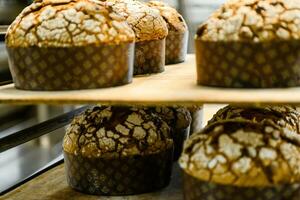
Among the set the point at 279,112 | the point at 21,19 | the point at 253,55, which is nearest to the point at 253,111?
the point at 279,112

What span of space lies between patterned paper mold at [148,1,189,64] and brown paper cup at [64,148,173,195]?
503mm

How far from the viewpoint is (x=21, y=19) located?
1634 mm

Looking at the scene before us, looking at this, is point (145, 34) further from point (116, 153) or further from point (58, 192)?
point (58, 192)

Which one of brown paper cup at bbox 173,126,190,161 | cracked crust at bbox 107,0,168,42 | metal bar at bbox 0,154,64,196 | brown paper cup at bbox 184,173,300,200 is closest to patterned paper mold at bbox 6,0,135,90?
cracked crust at bbox 107,0,168,42

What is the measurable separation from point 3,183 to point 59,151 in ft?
1.60

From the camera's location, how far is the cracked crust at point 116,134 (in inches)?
71.5

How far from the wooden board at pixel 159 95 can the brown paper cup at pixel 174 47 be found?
56 cm

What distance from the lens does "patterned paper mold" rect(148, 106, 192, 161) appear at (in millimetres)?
2205

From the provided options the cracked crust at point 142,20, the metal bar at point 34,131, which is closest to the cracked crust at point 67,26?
the cracked crust at point 142,20

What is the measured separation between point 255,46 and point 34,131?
121cm

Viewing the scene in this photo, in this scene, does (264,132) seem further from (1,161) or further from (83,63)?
(1,161)

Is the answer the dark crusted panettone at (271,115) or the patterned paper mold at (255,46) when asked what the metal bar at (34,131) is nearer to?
the dark crusted panettone at (271,115)

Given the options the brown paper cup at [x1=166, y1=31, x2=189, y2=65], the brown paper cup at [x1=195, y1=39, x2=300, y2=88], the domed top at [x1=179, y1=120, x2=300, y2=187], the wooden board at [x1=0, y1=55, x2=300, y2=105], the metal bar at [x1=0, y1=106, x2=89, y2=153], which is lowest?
the metal bar at [x1=0, y1=106, x2=89, y2=153]

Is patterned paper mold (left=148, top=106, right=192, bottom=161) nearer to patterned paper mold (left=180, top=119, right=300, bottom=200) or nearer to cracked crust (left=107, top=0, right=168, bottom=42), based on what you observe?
cracked crust (left=107, top=0, right=168, bottom=42)
